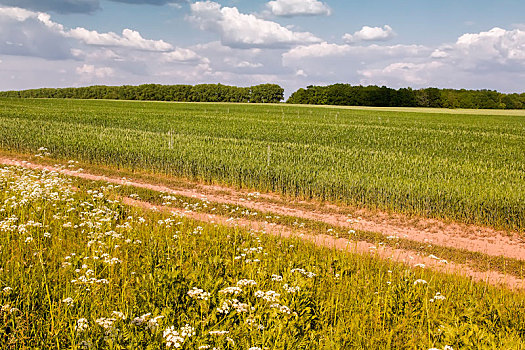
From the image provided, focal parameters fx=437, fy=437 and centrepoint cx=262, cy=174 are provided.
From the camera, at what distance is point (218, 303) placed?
5.27 meters

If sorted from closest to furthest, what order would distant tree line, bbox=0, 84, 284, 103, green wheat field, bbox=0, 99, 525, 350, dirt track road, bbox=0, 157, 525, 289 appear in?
green wheat field, bbox=0, 99, 525, 350, dirt track road, bbox=0, 157, 525, 289, distant tree line, bbox=0, 84, 284, 103

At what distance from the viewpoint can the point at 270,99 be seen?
11288cm

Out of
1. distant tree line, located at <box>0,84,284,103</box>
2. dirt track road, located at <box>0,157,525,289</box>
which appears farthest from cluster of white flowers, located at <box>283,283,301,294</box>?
distant tree line, located at <box>0,84,284,103</box>

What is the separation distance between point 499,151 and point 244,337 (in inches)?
960

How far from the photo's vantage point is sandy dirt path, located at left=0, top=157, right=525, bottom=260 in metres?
11.6

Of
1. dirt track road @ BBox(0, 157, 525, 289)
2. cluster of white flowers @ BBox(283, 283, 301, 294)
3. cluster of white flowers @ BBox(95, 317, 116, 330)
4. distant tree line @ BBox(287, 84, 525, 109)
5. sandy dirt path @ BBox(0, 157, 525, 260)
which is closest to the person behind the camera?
cluster of white flowers @ BBox(95, 317, 116, 330)

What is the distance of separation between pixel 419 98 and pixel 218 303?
4223 inches

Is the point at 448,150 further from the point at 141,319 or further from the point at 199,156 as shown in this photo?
the point at 141,319

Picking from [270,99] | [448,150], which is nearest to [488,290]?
[448,150]

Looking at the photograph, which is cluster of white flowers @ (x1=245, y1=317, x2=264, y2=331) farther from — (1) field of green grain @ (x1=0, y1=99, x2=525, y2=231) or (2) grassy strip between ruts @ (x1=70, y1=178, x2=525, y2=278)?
(1) field of green grain @ (x1=0, y1=99, x2=525, y2=231)

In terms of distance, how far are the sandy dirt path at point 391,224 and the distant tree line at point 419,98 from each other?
93.5 m

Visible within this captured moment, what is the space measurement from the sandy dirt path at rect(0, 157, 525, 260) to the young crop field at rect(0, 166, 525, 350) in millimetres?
3590

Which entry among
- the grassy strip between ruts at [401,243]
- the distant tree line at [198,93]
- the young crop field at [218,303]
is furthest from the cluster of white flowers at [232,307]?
the distant tree line at [198,93]

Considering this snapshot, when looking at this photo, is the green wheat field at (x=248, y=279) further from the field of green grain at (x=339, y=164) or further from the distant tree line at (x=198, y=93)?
the distant tree line at (x=198, y=93)
